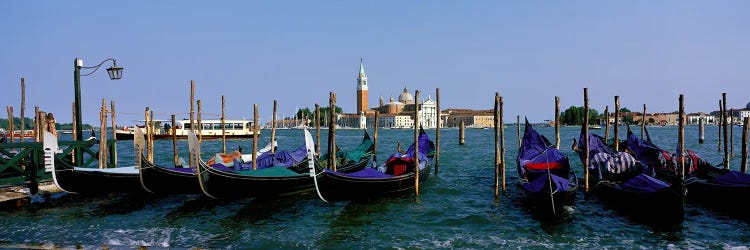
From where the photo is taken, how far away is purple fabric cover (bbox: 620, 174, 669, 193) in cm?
726

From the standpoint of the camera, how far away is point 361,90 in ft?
347

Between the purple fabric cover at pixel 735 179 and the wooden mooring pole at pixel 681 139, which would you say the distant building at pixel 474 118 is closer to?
the wooden mooring pole at pixel 681 139

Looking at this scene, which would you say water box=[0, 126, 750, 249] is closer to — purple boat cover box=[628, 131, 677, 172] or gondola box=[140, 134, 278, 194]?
gondola box=[140, 134, 278, 194]

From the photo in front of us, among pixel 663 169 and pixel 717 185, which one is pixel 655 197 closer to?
pixel 717 185

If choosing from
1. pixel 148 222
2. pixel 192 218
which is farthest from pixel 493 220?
pixel 148 222

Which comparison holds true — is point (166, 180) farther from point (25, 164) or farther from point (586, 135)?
point (586, 135)

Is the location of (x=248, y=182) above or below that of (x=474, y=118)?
below

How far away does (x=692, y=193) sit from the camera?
8.70 metres

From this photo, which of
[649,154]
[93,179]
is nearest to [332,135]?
[93,179]

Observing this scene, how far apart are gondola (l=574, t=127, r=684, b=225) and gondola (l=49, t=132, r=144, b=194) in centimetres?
760

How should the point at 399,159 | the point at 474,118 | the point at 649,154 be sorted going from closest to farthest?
1. the point at 399,159
2. the point at 649,154
3. the point at 474,118

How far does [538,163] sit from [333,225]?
5.13m

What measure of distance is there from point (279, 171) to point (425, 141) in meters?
6.28

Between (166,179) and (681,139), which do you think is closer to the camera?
(681,139)
